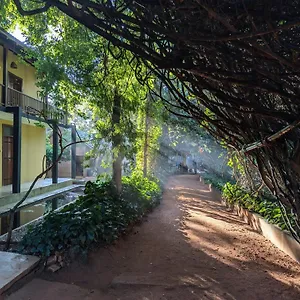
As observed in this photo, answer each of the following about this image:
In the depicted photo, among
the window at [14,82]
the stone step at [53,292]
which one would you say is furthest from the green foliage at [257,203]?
the window at [14,82]

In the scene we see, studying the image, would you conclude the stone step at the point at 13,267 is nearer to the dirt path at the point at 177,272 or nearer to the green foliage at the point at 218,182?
the dirt path at the point at 177,272

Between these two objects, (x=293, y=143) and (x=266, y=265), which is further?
(x=266, y=265)

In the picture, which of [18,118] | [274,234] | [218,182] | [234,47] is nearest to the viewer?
[234,47]

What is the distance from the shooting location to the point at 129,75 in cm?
560

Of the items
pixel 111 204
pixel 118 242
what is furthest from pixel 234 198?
pixel 118 242

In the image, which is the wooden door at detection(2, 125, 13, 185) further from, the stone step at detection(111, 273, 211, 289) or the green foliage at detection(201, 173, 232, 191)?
the stone step at detection(111, 273, 211, 289)

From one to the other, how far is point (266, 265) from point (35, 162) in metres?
12.6

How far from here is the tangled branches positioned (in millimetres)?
1854

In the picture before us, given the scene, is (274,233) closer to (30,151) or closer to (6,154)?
(6,154)

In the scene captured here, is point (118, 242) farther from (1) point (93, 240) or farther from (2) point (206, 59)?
(2) point (206, 59)

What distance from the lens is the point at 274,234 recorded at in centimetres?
546

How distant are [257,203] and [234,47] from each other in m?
5.93

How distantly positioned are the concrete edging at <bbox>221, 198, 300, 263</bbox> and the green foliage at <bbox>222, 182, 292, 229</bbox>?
0.37ft

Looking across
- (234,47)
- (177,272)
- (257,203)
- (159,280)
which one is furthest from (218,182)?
(234,47)
